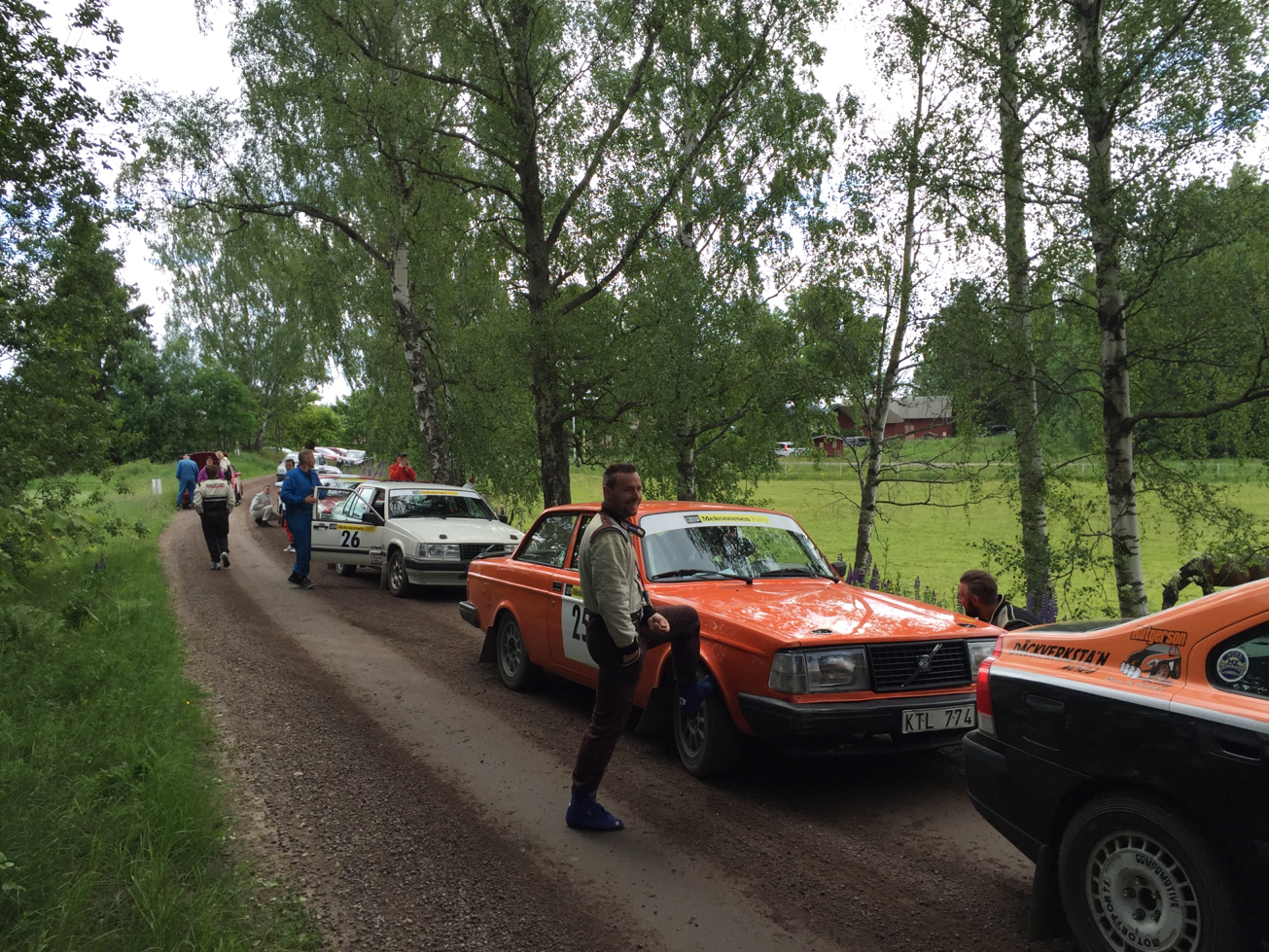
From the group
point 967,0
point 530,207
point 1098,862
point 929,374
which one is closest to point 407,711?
point 1098,862

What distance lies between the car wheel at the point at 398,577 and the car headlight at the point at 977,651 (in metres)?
9.47

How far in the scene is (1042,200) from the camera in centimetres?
881

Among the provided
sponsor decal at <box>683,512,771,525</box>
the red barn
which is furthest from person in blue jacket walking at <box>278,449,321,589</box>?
sponsor decal at <box>683,512,771,525</box>

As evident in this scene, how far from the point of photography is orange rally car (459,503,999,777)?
484cm

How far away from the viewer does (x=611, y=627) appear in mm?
4562

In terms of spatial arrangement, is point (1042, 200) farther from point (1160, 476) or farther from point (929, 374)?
point (1160, 476)

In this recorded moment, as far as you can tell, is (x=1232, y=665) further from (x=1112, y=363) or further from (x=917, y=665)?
(x=1112, y=363)

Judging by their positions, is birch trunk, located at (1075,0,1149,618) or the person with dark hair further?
birch trunk, located at (1075,0,1149,618)

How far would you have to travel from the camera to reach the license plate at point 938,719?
489cm

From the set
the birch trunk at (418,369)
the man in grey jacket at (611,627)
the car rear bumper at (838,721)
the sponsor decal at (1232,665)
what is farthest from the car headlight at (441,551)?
the sponsor decal at (1232,665)

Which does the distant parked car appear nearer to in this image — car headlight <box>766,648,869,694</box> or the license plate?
car headlight <box>766,648,869,694</box>

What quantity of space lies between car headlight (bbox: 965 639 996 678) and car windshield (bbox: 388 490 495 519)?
10.4m

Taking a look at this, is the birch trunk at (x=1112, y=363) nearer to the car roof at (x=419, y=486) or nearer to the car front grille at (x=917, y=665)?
the car front grille at (x=917, y=665)

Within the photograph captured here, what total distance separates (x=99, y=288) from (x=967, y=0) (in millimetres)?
10743
